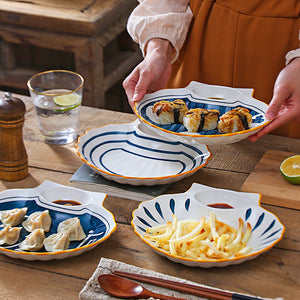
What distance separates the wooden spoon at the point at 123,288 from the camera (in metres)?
1.03

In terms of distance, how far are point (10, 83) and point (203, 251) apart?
258 cm

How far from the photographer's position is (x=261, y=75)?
6.07ft

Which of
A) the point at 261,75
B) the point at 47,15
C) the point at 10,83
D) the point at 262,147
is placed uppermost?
the point at 261,75

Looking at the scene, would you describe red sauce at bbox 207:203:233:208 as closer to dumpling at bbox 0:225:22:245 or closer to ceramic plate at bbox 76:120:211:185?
ceramic plate at bbox 76:120:211:185

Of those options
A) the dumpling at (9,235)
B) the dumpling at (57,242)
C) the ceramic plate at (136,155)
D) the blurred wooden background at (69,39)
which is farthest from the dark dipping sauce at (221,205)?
the blurred wooden background at (69,39)

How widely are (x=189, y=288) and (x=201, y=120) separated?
57cm

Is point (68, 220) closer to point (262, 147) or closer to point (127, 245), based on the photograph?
point (127, 245)

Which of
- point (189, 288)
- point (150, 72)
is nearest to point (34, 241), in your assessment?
point (189, 288)

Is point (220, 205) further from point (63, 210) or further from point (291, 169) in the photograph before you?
point (63, 210)

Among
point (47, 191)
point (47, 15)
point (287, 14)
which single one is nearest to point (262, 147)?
point (287, 14)

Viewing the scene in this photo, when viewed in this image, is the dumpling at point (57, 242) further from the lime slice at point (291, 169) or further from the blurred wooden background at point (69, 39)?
the blurred wooden background at point (69, 39)

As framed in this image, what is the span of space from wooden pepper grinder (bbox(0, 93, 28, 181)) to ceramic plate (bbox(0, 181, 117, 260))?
157 millimetres

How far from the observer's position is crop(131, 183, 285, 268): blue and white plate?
3.81 ft

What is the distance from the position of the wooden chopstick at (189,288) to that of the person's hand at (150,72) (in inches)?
26.2
